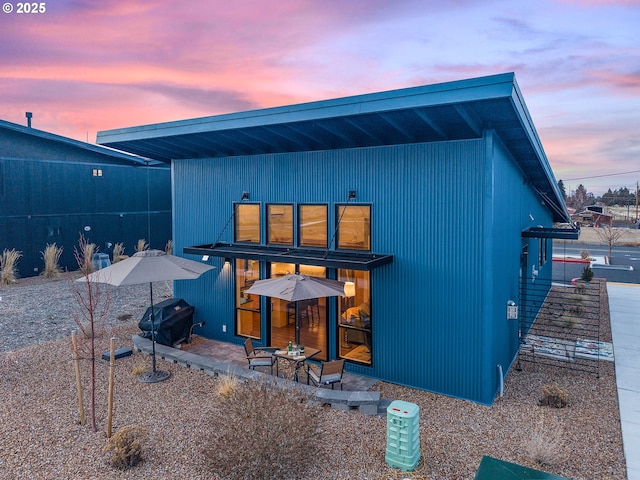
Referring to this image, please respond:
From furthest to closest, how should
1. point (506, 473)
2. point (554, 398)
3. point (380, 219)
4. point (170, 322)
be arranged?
point (170, 322)
point (380, 219)
point (554, 398)
point (506, 473)

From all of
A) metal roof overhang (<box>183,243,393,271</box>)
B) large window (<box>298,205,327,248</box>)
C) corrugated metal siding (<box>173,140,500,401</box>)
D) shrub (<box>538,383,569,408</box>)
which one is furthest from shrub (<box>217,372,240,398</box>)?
shrub (<box>538,383,569,408</box>)

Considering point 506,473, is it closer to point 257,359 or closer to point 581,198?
point 257,359

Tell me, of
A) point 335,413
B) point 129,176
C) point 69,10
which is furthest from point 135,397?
point 129,176

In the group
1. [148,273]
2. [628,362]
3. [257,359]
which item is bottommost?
[628,362]

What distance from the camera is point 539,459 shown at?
16.6ft

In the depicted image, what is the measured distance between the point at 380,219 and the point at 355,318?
2.06 m

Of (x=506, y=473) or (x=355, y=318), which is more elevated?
(x=355, y=318)

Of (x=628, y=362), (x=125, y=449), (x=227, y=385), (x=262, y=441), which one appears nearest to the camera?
(x=262, y=441)

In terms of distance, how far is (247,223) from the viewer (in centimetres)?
985

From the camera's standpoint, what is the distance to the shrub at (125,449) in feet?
15.6

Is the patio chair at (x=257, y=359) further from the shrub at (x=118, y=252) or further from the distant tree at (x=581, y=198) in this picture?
the distant tree at (x=581, y=198)

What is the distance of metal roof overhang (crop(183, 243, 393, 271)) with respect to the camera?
732 cm

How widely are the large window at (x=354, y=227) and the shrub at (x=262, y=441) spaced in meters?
4.10

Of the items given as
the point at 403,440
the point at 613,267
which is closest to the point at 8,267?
the point at 403,440
